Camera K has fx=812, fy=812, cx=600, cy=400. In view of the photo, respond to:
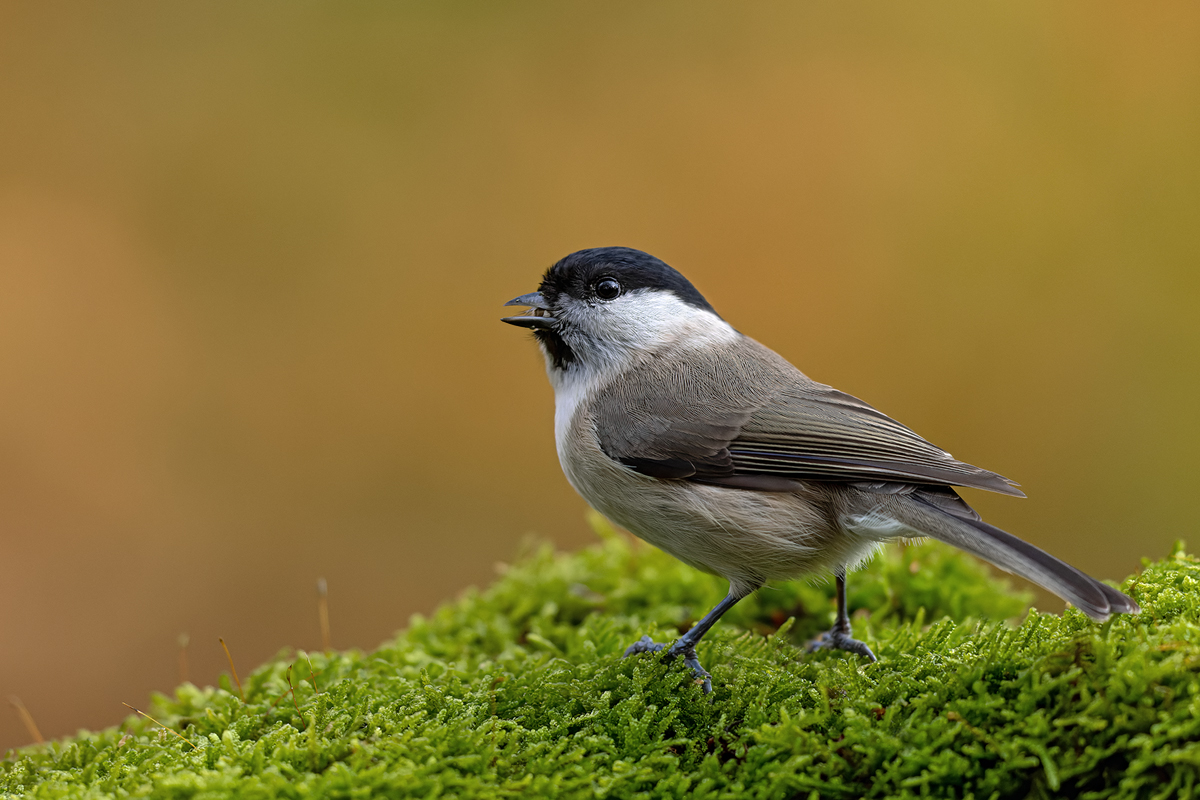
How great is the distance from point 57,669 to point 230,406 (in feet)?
6.87

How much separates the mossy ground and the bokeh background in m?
3.69

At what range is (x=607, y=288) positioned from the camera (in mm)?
2846

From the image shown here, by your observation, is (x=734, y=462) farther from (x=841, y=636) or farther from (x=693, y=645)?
(x=841, y=636)

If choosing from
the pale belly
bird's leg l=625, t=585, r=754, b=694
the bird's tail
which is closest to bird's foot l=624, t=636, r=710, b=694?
bird's leg l=625, t=585, r=754, b=694

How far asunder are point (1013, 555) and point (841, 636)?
84cm

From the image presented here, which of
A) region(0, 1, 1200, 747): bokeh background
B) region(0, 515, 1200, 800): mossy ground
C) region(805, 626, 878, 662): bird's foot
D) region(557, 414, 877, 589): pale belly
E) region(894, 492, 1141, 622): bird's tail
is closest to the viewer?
region(0, 515, 1200, 800): mossy ground

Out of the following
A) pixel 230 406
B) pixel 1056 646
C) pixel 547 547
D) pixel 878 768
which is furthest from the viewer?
pixel 230 406

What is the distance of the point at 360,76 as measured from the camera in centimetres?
694

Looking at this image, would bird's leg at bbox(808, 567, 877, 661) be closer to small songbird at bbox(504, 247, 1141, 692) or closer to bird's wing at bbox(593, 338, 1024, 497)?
small songbird at bbox(504, 247, 1141, 692)

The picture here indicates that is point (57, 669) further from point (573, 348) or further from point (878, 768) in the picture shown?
point (878, 768)

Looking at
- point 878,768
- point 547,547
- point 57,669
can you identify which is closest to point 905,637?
point 878,768

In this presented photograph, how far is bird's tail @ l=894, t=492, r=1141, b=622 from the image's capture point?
5.22 ft

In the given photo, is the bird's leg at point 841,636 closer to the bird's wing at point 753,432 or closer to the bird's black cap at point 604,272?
the bird's wing at point 753,432

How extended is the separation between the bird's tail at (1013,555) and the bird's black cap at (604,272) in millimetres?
1194
